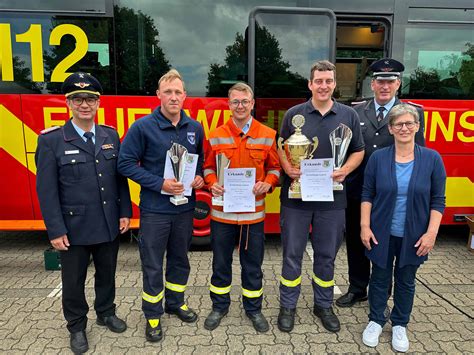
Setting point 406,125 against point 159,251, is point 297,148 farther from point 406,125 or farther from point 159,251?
point 159,251

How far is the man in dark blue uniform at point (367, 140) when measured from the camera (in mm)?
2996

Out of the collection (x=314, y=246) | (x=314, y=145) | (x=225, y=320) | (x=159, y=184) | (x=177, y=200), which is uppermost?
(x=314, y=145)

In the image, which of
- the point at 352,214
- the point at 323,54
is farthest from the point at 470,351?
the point at 323,54

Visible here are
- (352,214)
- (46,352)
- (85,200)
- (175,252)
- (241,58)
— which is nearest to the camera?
(85,200)

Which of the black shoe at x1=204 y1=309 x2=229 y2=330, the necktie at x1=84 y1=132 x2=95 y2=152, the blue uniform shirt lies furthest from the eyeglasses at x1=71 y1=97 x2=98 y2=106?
the black shoe at x1=204 y1=309 x2=229 y2=330

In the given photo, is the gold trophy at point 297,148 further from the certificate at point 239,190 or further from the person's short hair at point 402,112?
the person's short hair at point 402,112

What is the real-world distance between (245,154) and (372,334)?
162cm

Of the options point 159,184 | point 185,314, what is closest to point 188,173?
point 159,184

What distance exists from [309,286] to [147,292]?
169 cm

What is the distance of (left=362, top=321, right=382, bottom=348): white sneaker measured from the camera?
2785 mm

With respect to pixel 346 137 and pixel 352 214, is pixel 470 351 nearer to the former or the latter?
pixel 352 214

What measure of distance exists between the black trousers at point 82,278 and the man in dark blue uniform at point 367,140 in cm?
195

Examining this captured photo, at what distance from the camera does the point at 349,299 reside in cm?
336

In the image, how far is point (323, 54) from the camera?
4066mm
